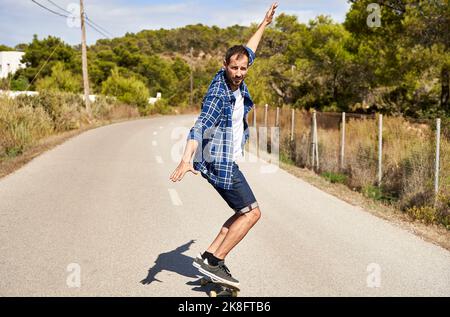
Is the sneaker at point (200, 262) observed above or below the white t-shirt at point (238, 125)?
below

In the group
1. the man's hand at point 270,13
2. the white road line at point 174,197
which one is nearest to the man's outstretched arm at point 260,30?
the man's hand at point 270,13

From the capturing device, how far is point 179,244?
6.02 m

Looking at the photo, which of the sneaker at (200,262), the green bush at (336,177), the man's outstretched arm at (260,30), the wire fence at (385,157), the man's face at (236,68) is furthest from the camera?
the green bush at (336,177)

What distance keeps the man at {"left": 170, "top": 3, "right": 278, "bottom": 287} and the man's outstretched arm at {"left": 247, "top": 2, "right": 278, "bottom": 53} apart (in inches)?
15.2

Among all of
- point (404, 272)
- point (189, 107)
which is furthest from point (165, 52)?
Answer: point (404, 272)

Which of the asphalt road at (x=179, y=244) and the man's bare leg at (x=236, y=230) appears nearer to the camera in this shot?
the man's bare leg at (x=236, y=230)

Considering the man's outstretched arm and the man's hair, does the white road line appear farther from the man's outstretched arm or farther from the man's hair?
the man's hair

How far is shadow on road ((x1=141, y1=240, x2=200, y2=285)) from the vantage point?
4897 mm

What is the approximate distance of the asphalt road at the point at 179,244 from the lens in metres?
4.63

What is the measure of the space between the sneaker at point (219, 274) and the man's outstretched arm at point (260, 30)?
6.69 ft

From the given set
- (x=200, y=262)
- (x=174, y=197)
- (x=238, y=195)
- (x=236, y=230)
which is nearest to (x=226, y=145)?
(x=238, y=195)

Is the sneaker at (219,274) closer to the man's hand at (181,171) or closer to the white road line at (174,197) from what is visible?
the man's hand at (181,171)
